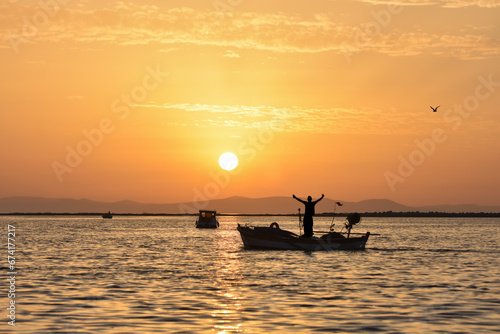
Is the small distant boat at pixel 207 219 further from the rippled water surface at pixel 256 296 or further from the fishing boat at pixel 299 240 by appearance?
the rippled water surface at pixel 256 296

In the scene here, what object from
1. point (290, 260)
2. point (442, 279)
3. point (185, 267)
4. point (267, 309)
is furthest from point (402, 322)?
point (290, 260)

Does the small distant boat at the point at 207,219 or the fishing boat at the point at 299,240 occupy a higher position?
the small distant boat at the point at 207,219

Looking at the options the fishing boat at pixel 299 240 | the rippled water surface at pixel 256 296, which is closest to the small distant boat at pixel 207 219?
the fishing boat at pixel 299 240

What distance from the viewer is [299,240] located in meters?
51.2

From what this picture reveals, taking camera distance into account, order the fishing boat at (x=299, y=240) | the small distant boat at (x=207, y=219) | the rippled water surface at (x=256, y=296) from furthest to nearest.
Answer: the small distant boat at (x=207, y=219) < the fishing boat at (x=299, y=240) < the rippled water surface at (x=256, y=296)

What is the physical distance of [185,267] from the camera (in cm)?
A: 4122

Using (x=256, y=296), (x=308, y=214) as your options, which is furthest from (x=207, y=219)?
(x=256, y=296)

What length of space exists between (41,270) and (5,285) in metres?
8.37

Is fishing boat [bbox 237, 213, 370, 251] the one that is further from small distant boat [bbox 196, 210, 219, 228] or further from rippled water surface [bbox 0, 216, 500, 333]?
small distant boat [bbox 196, 210, 219, 228]

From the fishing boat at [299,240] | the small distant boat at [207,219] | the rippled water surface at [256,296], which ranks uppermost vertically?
the small distant boat at [207,219]

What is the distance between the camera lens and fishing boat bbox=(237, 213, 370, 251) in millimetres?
51625

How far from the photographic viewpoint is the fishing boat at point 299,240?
51625 millimetres

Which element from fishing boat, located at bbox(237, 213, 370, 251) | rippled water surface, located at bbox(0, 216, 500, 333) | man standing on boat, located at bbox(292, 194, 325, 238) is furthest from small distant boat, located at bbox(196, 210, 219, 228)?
rippled water surface, located at bbox(0, 216, 500, 333)

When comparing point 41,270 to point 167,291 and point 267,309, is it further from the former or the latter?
point 267,309
